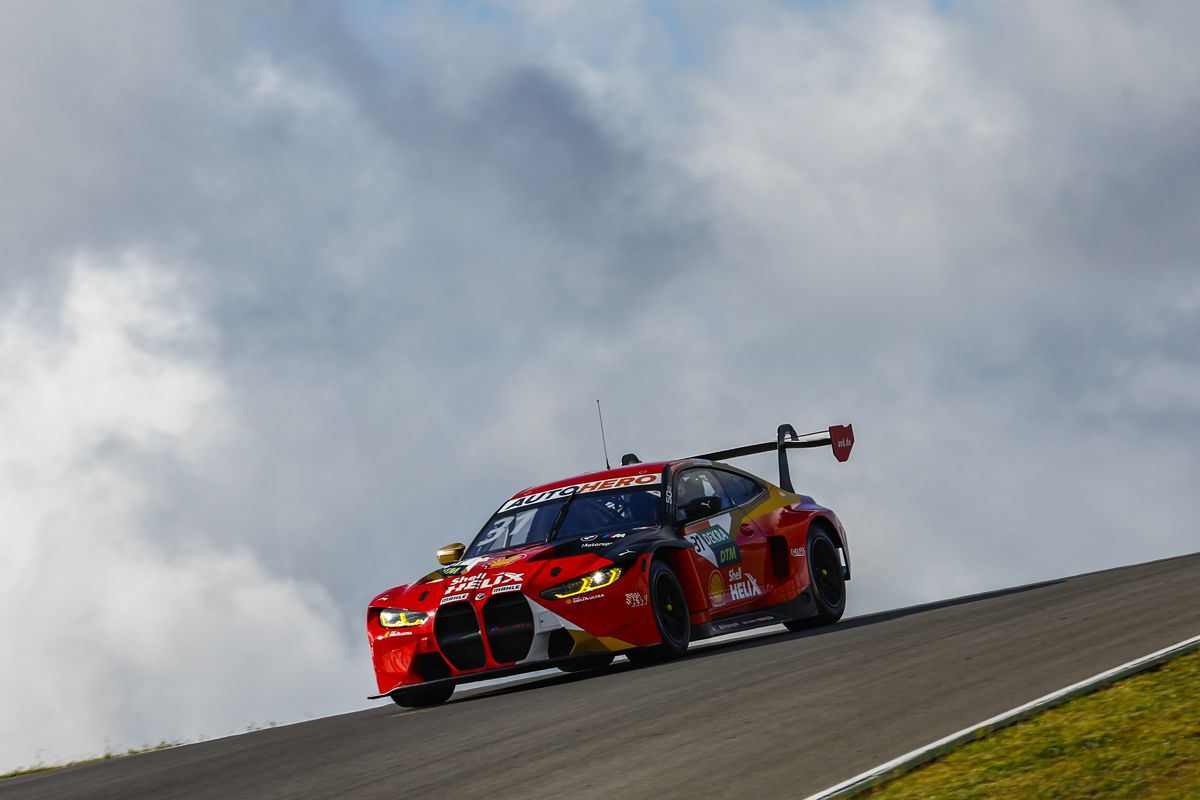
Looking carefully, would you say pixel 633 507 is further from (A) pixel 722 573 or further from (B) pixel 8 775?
(B) pixel 8 775

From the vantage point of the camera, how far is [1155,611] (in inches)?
342

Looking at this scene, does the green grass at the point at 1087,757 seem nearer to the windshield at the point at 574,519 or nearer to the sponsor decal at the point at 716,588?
the sponsor decal at the point at 716,588

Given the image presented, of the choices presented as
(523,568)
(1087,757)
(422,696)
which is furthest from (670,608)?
(1087,757)

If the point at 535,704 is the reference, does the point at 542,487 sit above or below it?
above

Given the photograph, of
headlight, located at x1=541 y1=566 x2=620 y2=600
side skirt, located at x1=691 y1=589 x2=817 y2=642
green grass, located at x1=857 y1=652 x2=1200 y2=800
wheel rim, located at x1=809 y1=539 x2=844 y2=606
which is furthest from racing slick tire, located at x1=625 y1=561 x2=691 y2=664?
green grass, located at x1=857 y1=652 x2=1200 y2=800

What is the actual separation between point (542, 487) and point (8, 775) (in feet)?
13.9

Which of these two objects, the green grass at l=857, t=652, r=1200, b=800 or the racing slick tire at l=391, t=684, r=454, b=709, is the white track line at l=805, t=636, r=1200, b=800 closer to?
the green grass at l=857, t=652, r=1200, b=800

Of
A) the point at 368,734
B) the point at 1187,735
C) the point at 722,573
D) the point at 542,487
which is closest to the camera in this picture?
the point at 1187,735

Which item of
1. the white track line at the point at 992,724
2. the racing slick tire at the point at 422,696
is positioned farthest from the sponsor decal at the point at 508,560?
the white track line at the point at 992,724

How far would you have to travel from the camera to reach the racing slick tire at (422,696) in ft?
32.2

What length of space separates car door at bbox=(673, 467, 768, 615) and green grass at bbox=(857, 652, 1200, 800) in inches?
180

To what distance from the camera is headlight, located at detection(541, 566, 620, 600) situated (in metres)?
9.45

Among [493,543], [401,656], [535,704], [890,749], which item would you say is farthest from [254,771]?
[493,543]

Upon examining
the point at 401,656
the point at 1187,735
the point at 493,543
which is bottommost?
the point at 1187,735
